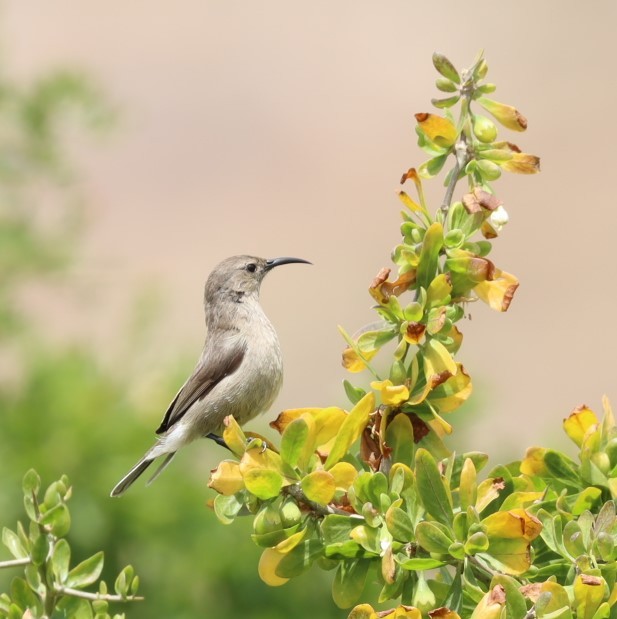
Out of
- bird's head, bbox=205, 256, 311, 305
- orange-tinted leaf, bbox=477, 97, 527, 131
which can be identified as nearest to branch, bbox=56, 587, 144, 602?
orange-tinted leaf, bbox=477, 97, 527, 131

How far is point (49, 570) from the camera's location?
2.25m

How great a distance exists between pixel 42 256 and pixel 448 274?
6299 mm

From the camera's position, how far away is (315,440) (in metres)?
2.16

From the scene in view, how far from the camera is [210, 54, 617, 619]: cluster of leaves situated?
1.92 meters

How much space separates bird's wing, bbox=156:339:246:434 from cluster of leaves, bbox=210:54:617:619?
6.49ft

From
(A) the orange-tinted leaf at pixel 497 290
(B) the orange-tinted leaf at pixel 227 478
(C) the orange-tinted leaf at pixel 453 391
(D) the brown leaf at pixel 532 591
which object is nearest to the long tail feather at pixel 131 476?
(B) the orange-tinted leaf at pixel 227 478

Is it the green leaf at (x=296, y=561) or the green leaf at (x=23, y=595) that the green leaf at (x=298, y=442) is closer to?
the green leaf at (x=296, y=561)

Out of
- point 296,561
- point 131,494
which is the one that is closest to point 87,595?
point 296,561

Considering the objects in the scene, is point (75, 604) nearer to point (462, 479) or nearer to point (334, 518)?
point (334, 518)

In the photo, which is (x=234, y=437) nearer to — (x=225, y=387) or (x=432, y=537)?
(x=432, y=537)

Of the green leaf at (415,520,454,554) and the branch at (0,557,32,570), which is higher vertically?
the green leaf at (415,520,454,554)

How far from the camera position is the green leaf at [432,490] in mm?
1964

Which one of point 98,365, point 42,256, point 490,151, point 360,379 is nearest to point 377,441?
point 490,151

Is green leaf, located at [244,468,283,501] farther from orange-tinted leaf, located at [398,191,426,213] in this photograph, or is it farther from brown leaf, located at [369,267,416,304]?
orange-tinted leaf, located at [398,191,426,213]
